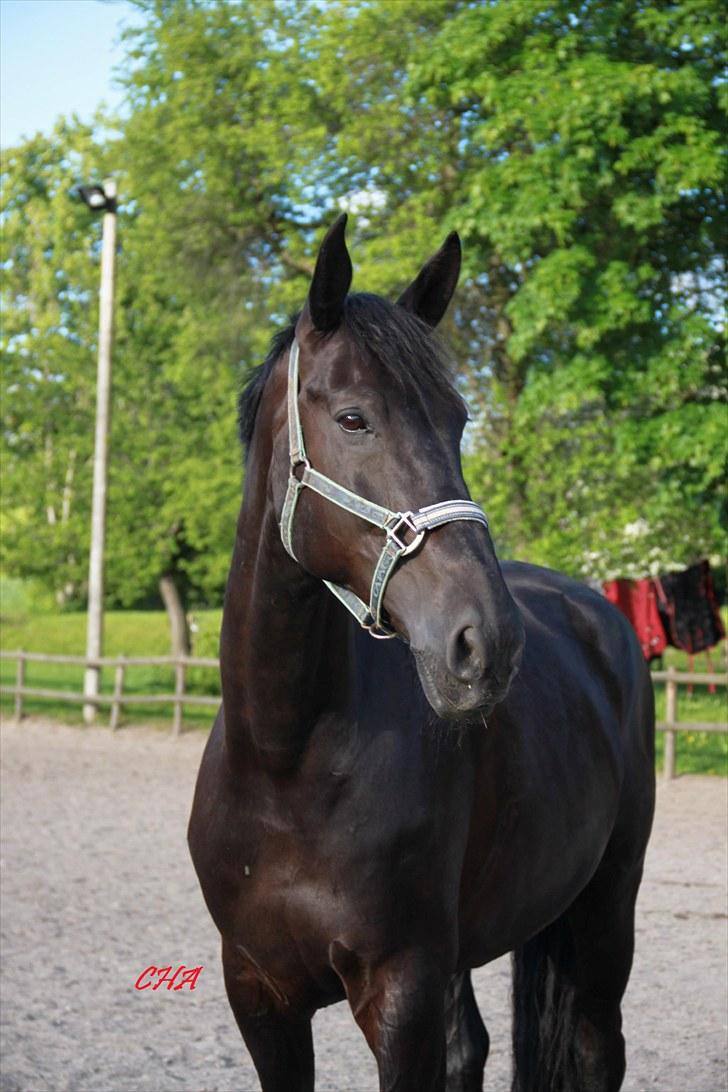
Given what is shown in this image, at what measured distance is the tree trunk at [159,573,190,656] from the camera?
2094 cm

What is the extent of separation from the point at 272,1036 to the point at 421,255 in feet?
41.1

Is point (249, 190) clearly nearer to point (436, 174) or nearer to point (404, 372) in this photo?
point (436, 174)

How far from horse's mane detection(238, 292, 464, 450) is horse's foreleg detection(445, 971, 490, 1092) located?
1.93 meters

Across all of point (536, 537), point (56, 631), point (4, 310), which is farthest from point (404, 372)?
point (56, 631)

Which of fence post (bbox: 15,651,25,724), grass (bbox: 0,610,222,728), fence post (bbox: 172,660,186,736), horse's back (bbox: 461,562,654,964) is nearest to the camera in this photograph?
horse's back (bbox: 461,562,654,964)

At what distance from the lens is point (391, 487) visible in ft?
6.86

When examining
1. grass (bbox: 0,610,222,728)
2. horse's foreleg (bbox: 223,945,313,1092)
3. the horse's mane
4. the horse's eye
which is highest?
the horse's mane

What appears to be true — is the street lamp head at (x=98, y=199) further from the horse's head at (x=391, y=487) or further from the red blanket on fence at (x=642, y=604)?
the horse's head at (x=391, y=487)

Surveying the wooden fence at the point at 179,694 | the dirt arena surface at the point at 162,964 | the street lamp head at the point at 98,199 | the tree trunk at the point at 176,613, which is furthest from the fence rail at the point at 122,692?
the street lamp head at the point at 98,199

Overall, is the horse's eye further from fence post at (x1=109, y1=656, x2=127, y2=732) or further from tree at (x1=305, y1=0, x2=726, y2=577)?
fence post at (x1=109, y1=656, x2=127, y2=732)

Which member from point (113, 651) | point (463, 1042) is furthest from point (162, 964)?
point (113, 651)

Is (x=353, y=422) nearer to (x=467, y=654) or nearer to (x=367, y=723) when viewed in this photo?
(x=467, y=654)

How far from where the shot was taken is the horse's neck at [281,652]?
7.74 feet

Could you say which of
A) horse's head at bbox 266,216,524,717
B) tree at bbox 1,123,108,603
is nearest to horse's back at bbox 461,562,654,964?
horse's head at bbox 266,216,524,717
